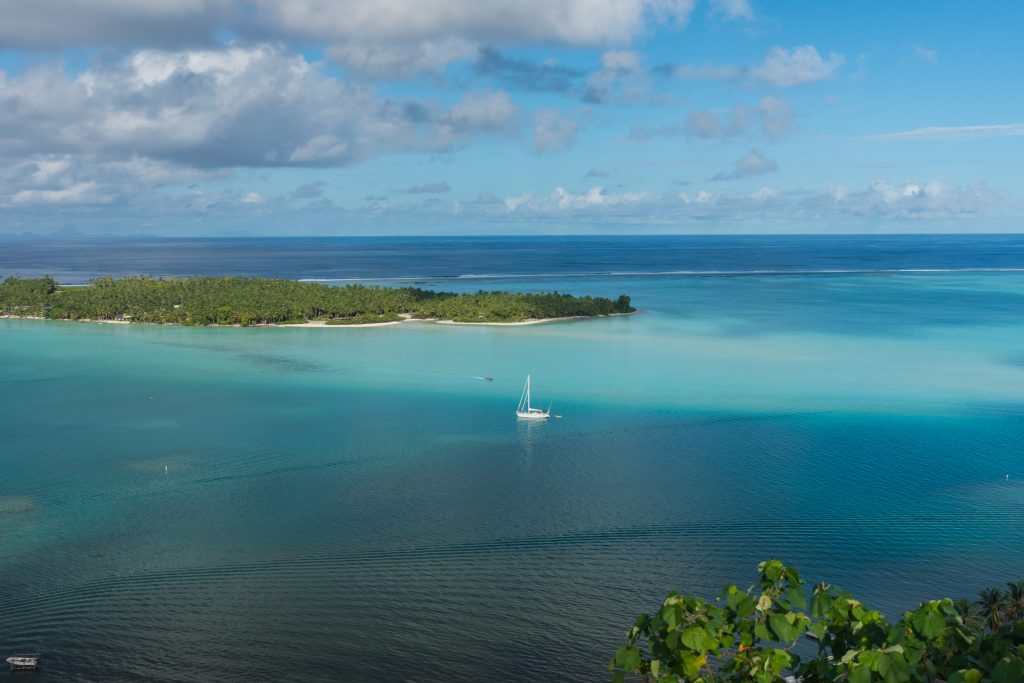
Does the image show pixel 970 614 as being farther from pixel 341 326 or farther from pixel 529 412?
pixel 341 326

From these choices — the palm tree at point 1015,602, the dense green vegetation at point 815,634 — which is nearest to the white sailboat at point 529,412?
the palm tree at point 1015,602

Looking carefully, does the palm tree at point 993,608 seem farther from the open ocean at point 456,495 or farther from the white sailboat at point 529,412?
the white sailboat at point 529,412

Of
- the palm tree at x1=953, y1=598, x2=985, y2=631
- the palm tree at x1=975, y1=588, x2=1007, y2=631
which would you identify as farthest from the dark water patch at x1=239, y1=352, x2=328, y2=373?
the palm tree at x1=975, y1=588, x2=1007, y2=631

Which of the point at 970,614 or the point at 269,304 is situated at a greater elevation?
the point at 269,304

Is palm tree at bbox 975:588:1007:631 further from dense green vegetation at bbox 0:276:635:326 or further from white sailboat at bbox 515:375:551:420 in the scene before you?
dense green vegetation at bbox 0:276:635:326

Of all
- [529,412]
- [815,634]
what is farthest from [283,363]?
[815,634]

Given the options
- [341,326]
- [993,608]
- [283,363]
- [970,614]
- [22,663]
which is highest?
[341,326]
